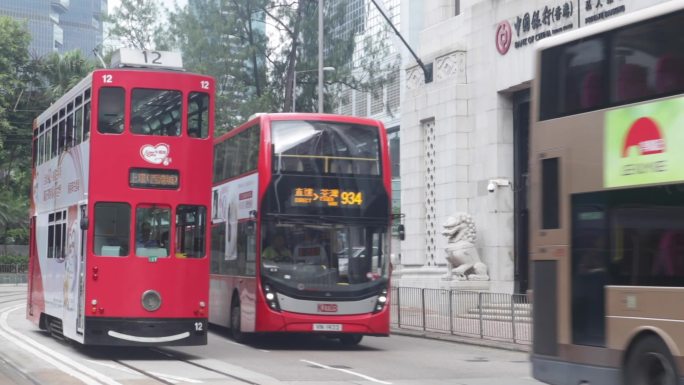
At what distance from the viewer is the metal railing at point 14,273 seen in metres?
60.3

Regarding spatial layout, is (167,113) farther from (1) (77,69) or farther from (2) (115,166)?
(1) (77,69)

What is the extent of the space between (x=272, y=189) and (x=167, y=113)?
9.20ft

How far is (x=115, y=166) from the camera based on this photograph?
17.5 m

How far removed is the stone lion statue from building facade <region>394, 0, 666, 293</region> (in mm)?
→ 276

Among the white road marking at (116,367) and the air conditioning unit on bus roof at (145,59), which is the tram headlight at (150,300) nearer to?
the white road marking at (116,367)

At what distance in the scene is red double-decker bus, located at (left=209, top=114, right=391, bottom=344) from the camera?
19922 millimetres

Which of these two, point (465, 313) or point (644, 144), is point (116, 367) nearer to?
point (644, 144)

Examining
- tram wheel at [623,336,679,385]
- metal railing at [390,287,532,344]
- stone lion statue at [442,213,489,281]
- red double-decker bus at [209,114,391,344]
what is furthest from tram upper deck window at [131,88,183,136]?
stone lion statue at [442,213,489,281]

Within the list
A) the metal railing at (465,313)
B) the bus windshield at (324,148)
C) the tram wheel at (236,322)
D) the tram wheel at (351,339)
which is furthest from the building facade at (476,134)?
the tram wheel at (236,322)

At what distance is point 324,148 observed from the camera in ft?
66.6

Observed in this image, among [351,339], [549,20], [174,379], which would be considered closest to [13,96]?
[549,20]

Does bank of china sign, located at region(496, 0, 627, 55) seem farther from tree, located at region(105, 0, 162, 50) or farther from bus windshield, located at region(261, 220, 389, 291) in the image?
tree, located at region(105, 0, 162, 50)

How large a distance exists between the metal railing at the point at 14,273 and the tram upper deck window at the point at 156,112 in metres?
45.0

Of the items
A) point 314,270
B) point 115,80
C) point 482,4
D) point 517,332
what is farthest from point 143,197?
point 482,4
